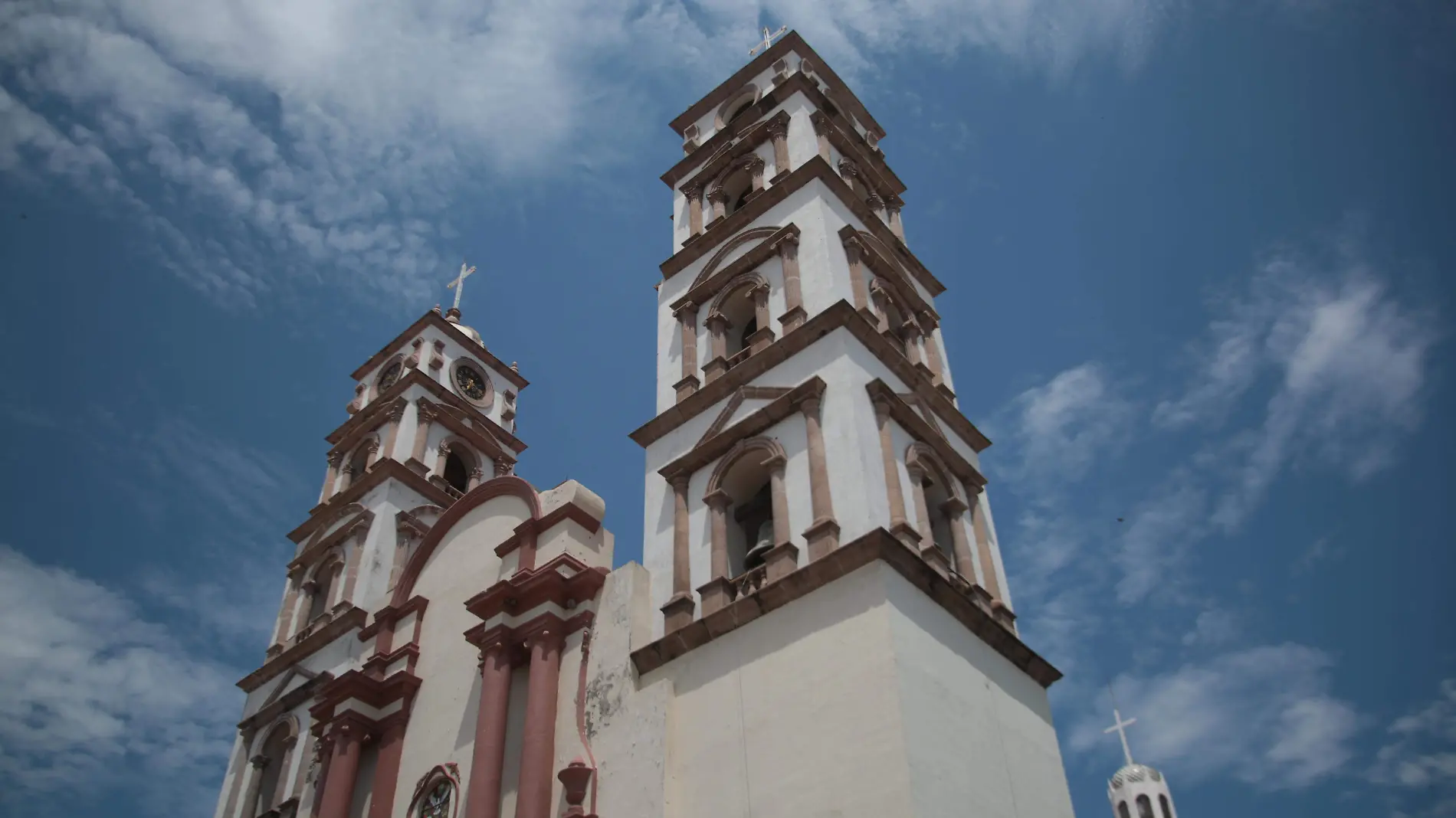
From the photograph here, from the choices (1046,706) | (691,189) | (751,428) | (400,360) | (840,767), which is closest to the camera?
(840,767)

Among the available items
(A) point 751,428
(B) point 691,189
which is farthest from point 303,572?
(A) point 751,428

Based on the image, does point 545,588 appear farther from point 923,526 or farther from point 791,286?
point 791,286

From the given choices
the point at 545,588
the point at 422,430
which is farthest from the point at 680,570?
the point at 422,430

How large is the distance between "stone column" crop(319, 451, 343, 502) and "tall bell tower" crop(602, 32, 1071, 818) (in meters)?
12.5

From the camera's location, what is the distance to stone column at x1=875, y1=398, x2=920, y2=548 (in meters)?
15.3

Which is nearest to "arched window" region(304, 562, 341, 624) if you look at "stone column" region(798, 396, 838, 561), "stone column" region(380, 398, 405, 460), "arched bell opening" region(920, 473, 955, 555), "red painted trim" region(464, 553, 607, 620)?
"stone column" region(380, 398, 405, 460)

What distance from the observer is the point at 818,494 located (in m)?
15.7

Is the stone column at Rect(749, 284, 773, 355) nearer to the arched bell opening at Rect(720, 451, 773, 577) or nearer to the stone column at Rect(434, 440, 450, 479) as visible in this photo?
the arched bell opening at Rect(720, 451, 773, 577)

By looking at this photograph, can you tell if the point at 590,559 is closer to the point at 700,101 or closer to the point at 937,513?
the point at 937,513

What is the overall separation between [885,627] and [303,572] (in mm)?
18723

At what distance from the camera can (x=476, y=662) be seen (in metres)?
18.4

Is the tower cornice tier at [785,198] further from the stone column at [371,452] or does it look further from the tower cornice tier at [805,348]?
the stone column at [371,452]

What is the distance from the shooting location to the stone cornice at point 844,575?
47.2ft

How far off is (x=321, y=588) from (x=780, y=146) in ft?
49.3
